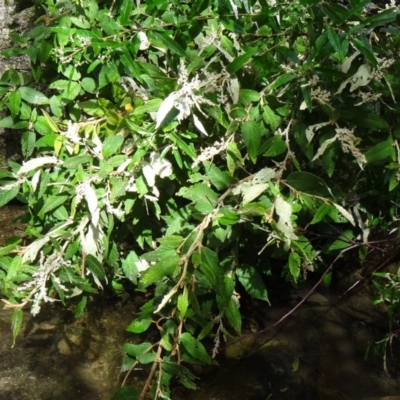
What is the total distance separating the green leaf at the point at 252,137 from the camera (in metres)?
2.13

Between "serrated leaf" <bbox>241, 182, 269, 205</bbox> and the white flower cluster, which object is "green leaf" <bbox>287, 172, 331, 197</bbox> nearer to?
"serrated leaf" <bbox>241, 182, 269, 205</bbox>

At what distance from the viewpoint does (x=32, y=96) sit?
8.14 feet

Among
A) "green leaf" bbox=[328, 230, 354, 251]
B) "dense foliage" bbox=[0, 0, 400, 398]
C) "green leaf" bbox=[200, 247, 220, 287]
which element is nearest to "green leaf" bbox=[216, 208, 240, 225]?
"dense foliage" bbox=[0, 0, 400, 398]

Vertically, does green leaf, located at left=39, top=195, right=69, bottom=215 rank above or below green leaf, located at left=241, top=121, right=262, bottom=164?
below

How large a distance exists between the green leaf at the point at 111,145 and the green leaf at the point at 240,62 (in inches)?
18.2

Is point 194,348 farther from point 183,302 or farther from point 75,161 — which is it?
point 75,161

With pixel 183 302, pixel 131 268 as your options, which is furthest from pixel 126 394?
pixel 131 268

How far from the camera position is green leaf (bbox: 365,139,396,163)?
7.20 ft

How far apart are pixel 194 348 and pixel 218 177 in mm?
580

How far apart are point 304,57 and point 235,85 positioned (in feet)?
1.14

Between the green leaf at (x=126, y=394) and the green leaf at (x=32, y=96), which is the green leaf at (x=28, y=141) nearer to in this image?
the green leaf at (x=32, y=96)

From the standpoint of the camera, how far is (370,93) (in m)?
2.19

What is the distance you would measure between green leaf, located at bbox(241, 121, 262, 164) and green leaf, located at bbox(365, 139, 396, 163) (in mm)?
386

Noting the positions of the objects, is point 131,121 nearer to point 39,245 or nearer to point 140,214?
point 140,214
